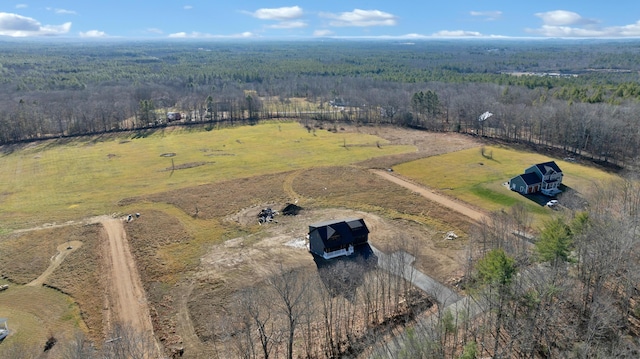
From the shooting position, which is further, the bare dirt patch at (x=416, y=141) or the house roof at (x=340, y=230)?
the bare dirt patch at (x=416, y=141)

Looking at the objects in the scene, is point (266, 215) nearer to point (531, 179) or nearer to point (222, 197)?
point (222, 197)

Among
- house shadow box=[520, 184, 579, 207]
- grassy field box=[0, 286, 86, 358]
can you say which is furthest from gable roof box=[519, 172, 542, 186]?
grassy field box=[0, 286, 86, 358]

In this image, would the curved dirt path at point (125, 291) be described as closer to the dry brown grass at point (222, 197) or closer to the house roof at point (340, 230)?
the dry brown grass at point (222, 197)

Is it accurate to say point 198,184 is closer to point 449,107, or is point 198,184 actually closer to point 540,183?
point 540,183

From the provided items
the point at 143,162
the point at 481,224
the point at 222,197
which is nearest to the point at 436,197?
the point at 481,224

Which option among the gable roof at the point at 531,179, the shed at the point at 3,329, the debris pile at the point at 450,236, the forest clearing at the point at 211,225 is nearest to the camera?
the shed at the point at 3,329

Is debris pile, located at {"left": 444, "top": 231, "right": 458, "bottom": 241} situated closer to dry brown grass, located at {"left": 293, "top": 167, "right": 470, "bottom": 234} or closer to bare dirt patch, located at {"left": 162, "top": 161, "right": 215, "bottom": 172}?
dry brown grass, located at {"left": 293, "top": 167, "right": 470, "bottom": 234}

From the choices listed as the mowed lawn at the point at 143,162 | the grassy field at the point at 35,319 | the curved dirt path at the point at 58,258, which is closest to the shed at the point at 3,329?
the grassy field at the point at 35,319
